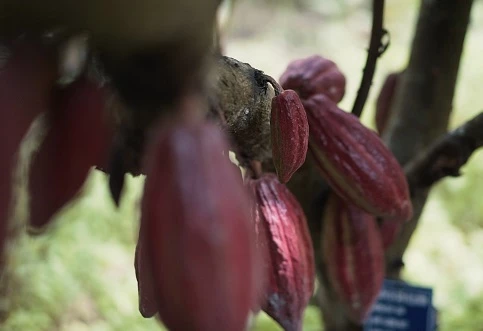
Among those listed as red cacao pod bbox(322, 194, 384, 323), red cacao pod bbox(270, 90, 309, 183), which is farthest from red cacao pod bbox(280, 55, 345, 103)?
red cacao pod bbox(270, 90, 309, 183)

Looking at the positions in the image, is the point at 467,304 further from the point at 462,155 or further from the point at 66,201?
the point at 66,201

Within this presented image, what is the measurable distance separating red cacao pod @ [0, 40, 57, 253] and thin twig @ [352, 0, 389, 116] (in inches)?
20.4

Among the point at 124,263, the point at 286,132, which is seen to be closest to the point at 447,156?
the point at 286,132

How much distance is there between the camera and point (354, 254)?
2.21 feet

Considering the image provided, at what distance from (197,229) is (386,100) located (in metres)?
0.79

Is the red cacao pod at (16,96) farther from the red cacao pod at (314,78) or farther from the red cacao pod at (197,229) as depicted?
the red cacao pod at (314,78)

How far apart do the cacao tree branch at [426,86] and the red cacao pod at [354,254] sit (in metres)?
0.16

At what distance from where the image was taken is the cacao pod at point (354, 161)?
57 cm

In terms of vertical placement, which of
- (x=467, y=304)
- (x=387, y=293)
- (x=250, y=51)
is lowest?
(x=250, y=51)

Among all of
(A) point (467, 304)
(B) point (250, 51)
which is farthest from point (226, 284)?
(B) point (250, 51)

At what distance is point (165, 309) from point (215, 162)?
1.8 inches

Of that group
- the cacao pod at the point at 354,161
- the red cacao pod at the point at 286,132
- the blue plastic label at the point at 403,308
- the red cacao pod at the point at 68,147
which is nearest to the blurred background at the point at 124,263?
the blue plastic label at the point at 403,308

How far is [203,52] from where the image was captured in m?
0.16

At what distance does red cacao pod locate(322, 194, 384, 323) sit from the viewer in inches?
26.4
